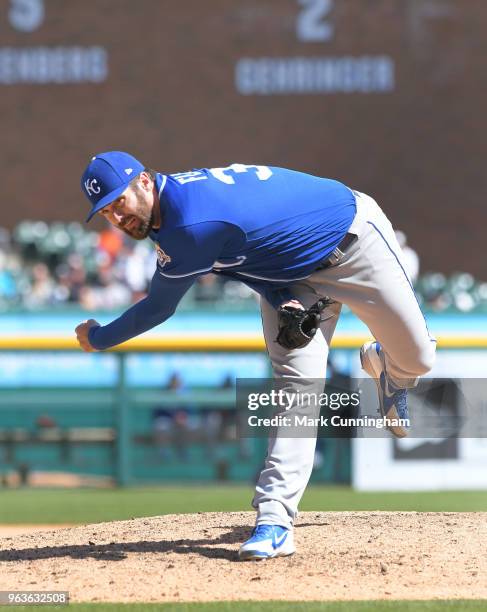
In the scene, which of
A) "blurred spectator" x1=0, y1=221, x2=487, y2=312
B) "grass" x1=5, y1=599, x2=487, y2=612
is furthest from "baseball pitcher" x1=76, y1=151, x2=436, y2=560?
"blurred spectator" x1=0, y1=221, x2=487, y2=312

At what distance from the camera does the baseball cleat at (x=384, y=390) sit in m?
5.60

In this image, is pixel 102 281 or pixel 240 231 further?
pixel 102 281

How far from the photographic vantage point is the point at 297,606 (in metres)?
4.19

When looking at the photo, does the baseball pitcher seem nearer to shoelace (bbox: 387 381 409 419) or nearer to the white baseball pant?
the white baseball pant

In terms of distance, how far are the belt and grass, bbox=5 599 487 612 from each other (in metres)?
1.35

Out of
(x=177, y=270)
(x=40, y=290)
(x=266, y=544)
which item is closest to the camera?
(x=177, y=270)

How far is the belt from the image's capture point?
4.80 meters

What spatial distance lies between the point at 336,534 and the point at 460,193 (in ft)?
50.9

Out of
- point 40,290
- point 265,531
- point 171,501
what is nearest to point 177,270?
point 265,531

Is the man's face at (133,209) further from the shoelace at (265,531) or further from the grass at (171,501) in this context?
the grass at (171,501)

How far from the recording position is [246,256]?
181 inches

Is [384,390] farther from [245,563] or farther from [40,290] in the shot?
[40,290]

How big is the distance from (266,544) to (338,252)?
1.21 metres

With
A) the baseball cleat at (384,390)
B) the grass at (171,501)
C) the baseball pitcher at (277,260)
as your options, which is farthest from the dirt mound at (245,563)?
the grass at (171,501)
